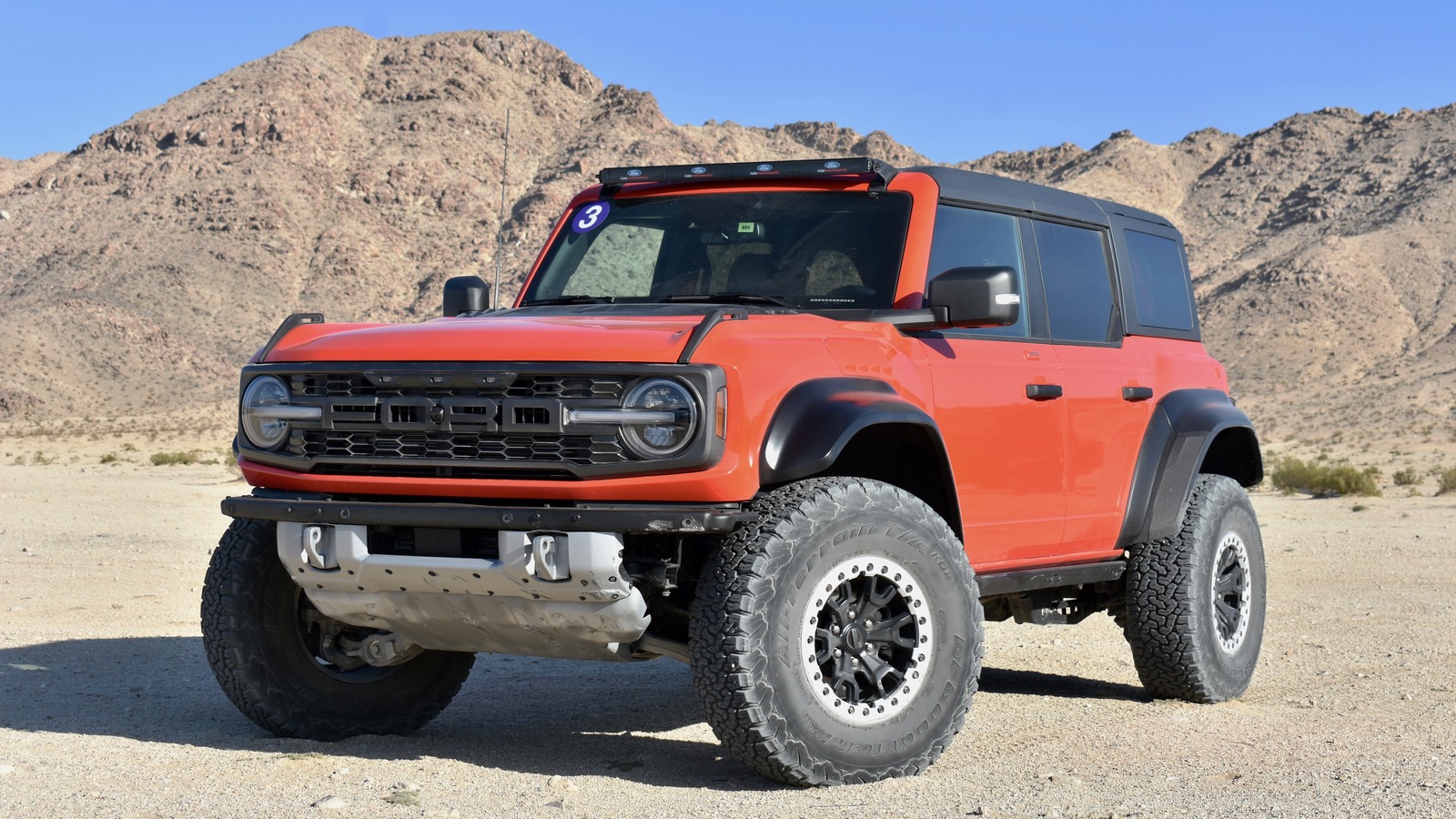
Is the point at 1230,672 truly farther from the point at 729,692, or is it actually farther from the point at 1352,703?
the point at 729,692

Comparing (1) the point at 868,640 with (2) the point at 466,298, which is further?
(2) the point at 466,298

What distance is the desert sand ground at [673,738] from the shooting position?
499 cm

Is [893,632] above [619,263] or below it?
below

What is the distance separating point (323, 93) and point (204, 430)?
3330 cm

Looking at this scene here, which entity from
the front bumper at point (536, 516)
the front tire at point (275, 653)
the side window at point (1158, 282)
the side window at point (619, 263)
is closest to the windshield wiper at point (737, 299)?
the side window at point (619, 263)

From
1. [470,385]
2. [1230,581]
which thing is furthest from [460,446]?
[1230,581]

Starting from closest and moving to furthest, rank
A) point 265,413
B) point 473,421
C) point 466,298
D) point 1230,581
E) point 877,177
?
point 473,421, point 265,413, point 877,177, point 466,298, point 1230,581

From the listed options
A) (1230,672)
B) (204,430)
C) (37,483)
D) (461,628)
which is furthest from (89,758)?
(204,430)

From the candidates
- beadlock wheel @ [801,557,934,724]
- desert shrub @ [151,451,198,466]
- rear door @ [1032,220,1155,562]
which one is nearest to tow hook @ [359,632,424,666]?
beadlock wheel @ [801,557,934,724]

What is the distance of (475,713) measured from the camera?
23.6ft

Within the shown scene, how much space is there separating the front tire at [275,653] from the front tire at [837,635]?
71.9 inches

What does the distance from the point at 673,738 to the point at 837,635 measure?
4.80ft

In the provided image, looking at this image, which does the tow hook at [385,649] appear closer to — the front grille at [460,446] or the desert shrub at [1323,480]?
the front grille at [460,446]

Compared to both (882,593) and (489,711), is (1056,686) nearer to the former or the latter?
(489,711)
